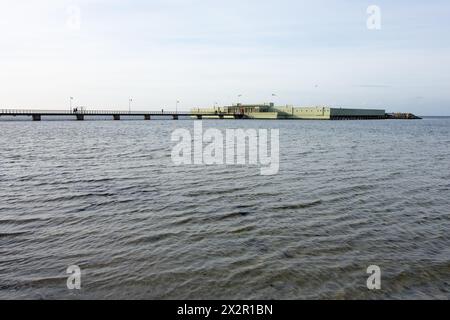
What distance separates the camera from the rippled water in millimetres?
7742

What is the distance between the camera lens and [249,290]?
7.52m

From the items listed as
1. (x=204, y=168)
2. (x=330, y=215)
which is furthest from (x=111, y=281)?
(x=204, y=168)

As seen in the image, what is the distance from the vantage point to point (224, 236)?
35.0 ft

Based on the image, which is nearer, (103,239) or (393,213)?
(103,239)

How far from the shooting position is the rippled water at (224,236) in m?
7.74

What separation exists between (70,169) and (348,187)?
16034 mm

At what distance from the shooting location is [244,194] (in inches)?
640

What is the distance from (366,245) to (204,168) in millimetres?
14591

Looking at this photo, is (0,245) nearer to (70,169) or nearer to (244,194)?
(244,194)
